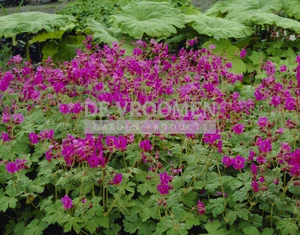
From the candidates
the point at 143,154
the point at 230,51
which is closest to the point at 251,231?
the point at 143,154

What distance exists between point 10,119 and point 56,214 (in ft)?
2.12

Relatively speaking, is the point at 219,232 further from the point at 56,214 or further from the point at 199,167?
A: the point at 56,214

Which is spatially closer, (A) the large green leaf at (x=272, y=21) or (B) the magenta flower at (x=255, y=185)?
(B) the magenta flower at (x=255, y=185)

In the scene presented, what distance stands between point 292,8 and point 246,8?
52 cm

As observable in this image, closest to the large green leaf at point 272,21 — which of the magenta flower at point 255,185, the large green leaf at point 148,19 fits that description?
the large green leaf at point 148,19

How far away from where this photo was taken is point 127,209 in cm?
273

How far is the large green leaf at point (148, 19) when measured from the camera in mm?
5391

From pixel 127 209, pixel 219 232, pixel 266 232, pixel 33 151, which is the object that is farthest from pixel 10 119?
pixel 266 232

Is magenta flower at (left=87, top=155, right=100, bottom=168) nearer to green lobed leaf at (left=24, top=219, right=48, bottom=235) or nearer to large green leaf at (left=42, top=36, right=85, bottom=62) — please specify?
green lobed leaf at (left=24, top=219, right=48, bottom=235)

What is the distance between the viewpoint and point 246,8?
604 centimetres

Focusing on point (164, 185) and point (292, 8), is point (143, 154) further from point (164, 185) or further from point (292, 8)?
point (292, 8)

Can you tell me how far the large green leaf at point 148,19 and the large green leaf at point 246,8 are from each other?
69 cm

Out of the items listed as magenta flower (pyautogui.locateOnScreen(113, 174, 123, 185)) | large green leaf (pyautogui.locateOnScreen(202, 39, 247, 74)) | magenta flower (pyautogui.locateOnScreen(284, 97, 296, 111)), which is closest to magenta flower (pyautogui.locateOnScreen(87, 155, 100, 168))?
magenta flower (pyautogui.locateOnScreen(113, 174, 123, 185))

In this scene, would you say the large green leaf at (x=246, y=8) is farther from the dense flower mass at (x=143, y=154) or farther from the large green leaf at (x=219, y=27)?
the dense flower mass at (x=143, y=154)
